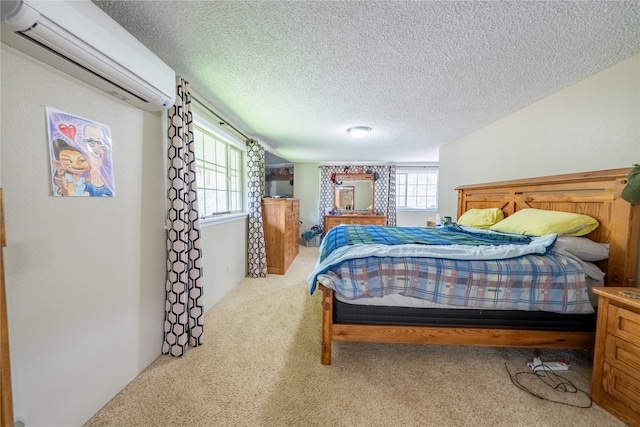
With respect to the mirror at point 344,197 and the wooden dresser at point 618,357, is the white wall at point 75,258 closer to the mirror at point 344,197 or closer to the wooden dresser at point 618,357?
the wooden dresser at point 618,357

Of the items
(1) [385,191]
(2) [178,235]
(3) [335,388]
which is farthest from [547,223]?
(1) [385,191]

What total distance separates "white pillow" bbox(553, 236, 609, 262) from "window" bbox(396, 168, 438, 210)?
408 centimetres

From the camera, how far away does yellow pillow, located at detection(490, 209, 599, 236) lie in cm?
169

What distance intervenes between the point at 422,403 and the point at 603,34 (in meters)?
2.35

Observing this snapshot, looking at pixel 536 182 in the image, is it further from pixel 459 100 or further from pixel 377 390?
pixel 377 390

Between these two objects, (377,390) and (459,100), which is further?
(459,100)

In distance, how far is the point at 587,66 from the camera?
5.29 ft

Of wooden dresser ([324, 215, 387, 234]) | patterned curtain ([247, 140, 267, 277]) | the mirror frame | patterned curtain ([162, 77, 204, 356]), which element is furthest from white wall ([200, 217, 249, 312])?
the mirror frame

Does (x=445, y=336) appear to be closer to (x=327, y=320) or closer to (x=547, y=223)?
(x=327, y=320)

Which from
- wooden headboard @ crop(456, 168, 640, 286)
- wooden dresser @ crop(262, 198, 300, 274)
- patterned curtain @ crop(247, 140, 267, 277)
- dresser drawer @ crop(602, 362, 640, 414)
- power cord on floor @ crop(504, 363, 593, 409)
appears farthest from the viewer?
wooden dresser @ crop(262, 198, 300, 274)

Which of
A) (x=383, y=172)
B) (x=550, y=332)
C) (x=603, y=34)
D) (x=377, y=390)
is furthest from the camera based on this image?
(x=383, y=172)

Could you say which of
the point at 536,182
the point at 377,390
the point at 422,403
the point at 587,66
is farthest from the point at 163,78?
the point at 536,182

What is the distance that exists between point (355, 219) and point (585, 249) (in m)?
3.83

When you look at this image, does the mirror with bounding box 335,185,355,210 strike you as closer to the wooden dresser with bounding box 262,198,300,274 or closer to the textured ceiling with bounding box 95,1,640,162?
the wooden dresser with bounding box 262,198,300,274
